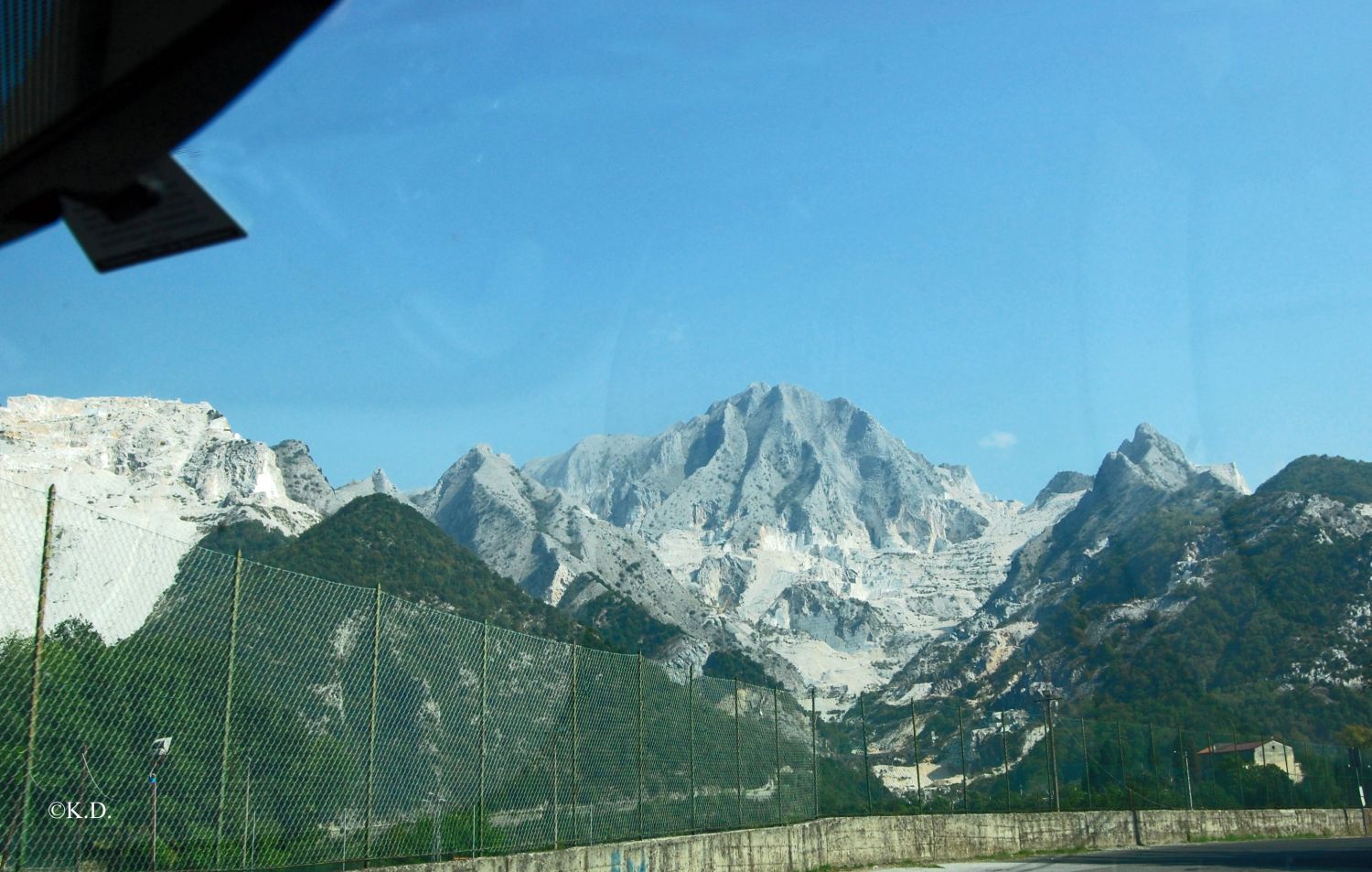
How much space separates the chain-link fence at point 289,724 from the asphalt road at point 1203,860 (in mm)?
6671

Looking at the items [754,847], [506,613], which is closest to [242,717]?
[754,847]

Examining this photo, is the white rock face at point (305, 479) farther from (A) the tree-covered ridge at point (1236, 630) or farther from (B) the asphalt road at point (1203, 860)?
(B) the asphalt road at point (1203, 860)

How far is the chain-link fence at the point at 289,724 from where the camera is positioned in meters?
6.86

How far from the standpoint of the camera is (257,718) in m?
8.34

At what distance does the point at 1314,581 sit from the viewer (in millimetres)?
95062

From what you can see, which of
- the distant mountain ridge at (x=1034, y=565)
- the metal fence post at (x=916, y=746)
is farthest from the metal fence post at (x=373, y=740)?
the distant mountain ridge at (x=1034, y=565)

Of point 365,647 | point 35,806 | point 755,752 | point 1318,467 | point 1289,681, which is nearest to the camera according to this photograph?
point 35,806

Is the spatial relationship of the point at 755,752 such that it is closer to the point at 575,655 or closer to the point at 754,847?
the point at 754,847

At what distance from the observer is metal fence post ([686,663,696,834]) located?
15664mm

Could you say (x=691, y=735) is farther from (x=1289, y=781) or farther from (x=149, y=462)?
(x=149, y=462)

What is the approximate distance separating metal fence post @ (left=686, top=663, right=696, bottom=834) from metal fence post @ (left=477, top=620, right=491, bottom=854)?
466 cm

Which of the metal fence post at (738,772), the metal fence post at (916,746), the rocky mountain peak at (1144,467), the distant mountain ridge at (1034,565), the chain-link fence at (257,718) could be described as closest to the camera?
the chain-link fence at (257,718)

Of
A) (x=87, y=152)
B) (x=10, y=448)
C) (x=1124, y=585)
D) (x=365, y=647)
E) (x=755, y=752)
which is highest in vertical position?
(x=10, y=448)

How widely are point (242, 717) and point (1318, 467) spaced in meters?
132
